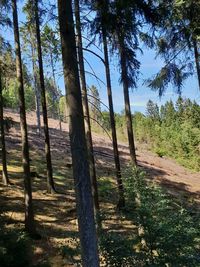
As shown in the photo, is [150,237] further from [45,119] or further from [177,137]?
[177,137]

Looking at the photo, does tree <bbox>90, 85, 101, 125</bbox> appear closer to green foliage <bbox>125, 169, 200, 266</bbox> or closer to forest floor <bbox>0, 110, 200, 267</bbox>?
green foliage <bbox>125, 169, 200, 266</bbox>

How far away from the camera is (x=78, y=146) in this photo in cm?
530

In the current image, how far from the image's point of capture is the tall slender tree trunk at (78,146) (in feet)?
17.0

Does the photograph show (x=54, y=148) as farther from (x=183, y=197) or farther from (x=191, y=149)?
(x=191, y=149)

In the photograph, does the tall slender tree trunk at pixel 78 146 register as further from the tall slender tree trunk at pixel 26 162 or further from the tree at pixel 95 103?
the tall slender tree trunk at pixel 26 162

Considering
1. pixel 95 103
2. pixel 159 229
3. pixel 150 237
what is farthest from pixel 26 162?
pixel 159 229

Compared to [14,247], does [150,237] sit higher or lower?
higher

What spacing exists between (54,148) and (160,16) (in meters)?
23.5

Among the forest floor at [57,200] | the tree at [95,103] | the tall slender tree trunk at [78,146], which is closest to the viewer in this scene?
the tall slender tree trunk at [78,146]

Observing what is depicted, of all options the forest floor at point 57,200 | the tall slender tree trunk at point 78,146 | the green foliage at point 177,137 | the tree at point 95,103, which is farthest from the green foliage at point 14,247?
the green foliage at point 177,137

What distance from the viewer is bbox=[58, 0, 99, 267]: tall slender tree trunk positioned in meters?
5.19

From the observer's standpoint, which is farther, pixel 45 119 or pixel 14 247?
pixel 45 119

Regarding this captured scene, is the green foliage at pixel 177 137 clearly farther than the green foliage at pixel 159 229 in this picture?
Yes

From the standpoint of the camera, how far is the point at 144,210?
6.94 meters
